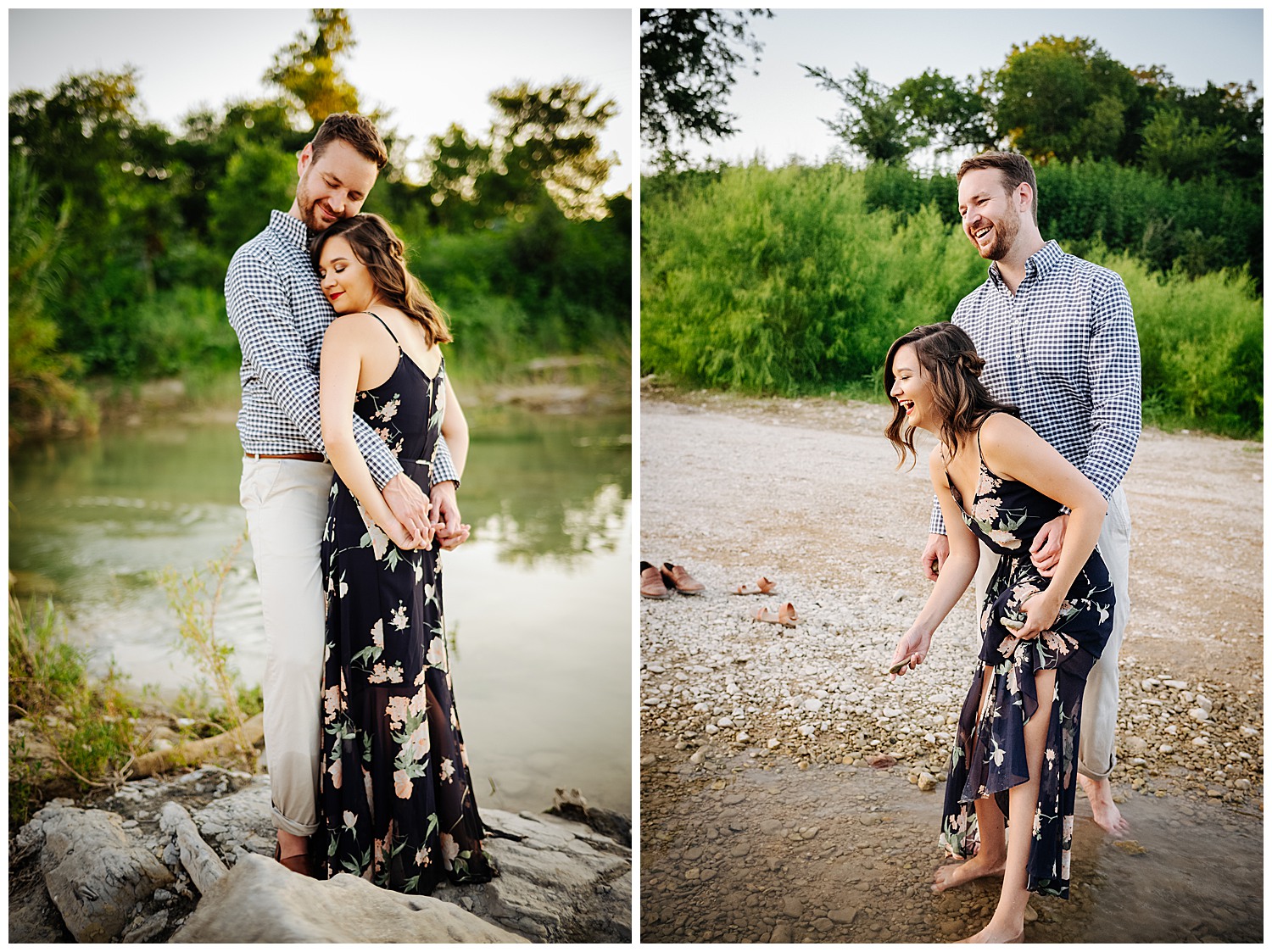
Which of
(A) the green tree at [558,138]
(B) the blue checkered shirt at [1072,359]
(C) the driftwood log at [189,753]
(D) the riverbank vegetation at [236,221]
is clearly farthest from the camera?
(D) the riverbank vegetation at [236,221]

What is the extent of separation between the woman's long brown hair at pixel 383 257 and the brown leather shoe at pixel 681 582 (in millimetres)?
956

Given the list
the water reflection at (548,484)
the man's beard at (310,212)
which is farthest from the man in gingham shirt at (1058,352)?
the water reflection at (548,484)

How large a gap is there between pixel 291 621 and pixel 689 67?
1764 millimetres

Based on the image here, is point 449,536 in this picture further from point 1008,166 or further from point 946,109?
point 946,109

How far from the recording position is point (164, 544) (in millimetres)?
6637

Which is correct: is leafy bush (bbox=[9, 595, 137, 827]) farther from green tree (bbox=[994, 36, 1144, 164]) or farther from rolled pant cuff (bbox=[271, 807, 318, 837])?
green tree (bbox=[994, 36, 1144, 164])

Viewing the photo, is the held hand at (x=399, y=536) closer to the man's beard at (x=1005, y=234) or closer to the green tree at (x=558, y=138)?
the man's beard at (x=1005, y=234)

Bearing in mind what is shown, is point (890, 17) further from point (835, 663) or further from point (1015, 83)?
point (835, 663)

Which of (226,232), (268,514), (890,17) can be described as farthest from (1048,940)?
(226,232)


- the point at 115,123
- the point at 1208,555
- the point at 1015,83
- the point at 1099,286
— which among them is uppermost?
the point at 115,123

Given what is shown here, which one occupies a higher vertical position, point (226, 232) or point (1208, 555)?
point (226, 232)

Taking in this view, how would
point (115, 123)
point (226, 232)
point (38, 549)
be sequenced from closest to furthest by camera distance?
point (38, 549) < point (115, 123) < point (226, 232)

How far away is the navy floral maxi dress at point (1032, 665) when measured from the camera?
76.5 inches

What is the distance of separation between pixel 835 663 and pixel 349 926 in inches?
52.8
